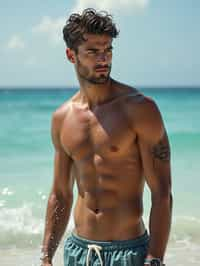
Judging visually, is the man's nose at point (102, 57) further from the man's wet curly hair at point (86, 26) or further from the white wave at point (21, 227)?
the white wave at point (21, 227)

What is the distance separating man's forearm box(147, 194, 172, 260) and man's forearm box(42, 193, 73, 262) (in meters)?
0.51

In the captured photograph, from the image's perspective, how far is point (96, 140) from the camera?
101 inches

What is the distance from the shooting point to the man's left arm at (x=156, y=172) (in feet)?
7.78

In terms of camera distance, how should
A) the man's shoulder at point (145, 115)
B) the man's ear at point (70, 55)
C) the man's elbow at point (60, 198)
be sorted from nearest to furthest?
the man's shoulder at point (145, 115), the man's ear at point (70, 55), the man's elbow at point (60, 198)

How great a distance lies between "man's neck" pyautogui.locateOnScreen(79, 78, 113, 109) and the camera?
255cm

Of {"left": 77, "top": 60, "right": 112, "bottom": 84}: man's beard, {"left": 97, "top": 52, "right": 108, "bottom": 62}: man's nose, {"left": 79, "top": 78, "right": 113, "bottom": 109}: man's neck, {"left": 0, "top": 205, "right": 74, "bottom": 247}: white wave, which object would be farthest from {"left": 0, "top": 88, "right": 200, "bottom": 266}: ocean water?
{"left": 97, "top": 52, "right": 108, "bottom": 62}: man's nose

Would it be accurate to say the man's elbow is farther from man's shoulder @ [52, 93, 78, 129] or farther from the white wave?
the white wave

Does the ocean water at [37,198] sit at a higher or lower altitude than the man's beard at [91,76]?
lower

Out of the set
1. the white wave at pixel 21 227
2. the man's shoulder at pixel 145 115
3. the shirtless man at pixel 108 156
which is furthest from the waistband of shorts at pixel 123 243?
the white wave at pixel 21 227

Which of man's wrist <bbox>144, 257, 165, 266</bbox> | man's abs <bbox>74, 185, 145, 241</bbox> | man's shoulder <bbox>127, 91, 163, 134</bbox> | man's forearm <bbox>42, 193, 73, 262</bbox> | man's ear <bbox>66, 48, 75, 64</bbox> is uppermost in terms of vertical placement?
man's ear <bbox>66, 48, 75, 64</bbox>

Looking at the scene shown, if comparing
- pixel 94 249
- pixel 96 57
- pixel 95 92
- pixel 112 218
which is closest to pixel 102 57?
pixel 96 57

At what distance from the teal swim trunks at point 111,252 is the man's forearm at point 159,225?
94 mm

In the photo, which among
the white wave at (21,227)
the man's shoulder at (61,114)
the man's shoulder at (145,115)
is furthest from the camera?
the white wave at (21,227)

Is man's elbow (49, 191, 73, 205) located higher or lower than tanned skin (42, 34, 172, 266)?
lower
